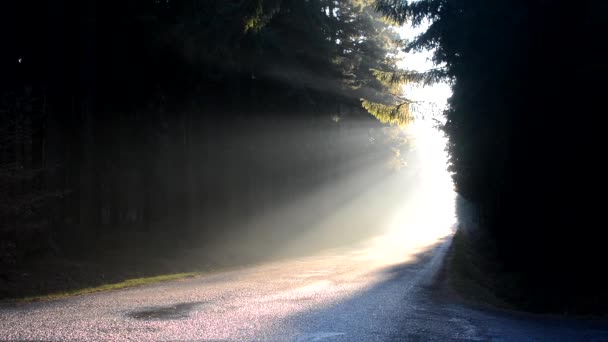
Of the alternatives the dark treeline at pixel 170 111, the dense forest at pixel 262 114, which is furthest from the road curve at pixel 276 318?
the dark treeline at pixel 170 111

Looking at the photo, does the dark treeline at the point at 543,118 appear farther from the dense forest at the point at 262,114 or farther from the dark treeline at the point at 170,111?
the dark treeline at the point at 170,111

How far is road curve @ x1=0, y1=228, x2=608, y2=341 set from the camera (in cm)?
839

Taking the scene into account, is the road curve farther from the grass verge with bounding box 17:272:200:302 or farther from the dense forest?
the dense forest

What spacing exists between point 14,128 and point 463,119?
12.6 m

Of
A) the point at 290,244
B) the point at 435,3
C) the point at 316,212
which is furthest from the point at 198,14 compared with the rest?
the point at 316,212

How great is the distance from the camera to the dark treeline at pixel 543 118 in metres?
13.6

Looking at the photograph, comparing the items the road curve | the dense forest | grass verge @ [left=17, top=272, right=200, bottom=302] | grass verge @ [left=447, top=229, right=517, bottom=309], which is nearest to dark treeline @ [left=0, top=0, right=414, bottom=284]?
the dense forest

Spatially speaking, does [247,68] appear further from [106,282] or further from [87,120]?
[106,282]

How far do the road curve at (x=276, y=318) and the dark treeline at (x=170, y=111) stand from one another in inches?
195

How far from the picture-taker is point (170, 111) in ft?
87.8

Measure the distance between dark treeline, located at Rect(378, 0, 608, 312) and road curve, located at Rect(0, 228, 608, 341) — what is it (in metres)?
3.52

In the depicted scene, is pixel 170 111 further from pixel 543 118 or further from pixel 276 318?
pixel 276 318

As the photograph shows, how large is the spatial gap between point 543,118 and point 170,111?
54.9ft

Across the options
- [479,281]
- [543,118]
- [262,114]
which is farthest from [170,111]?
[543,118]
